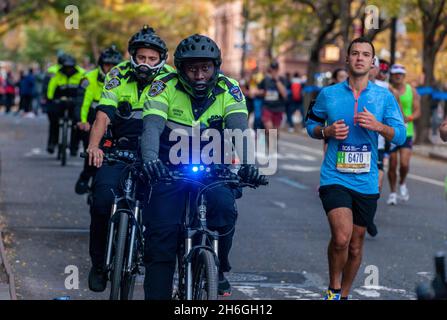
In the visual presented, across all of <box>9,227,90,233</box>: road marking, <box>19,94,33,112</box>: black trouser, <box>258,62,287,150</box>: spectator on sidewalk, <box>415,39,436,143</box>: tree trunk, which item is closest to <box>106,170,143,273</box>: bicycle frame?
<box>9,227,90,233</box>: road marking

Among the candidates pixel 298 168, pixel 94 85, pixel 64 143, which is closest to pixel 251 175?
pixel 94 85

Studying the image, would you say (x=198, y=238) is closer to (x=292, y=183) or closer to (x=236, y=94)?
(x=236, y=94)

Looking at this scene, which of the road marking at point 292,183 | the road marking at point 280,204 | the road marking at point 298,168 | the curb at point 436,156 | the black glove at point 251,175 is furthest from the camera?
the curb at point 436,156

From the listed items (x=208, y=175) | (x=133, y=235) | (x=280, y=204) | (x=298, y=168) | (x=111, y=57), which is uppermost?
(x=111, y=57)

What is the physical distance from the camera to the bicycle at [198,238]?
6.55m

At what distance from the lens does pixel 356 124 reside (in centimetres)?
849

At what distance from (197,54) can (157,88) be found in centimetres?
41

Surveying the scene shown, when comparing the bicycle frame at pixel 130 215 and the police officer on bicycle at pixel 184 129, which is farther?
the bicycle frame at pixel 130 215

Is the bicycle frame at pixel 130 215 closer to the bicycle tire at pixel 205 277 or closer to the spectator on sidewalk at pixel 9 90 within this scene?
the bicycle tire at pixel 205 277

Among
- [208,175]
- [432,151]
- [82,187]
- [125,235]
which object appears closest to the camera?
[208,175]

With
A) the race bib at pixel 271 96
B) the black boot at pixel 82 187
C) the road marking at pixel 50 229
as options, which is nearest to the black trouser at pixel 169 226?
the road marking at pixel 50 229
